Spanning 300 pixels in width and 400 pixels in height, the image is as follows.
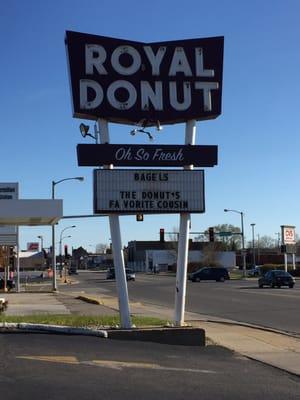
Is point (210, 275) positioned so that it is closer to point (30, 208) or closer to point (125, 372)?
point (30, 208)

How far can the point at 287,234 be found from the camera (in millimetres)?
72625

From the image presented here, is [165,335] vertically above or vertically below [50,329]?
below

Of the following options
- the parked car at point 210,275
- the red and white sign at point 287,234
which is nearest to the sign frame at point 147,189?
the parked car at point 210,275

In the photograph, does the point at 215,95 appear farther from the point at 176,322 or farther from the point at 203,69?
the point at 176,322

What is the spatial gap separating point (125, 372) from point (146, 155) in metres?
6.04

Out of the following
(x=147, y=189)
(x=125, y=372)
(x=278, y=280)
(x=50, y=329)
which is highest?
(x=147, y=189)

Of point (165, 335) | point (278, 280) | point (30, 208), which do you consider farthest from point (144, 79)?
point (278, 280)

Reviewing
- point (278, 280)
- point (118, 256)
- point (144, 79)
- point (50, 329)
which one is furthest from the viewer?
point (278, 280)

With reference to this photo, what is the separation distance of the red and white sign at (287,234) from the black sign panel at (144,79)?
59081 millimetres

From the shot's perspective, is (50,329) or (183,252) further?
(183,252)

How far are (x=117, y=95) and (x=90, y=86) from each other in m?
0.64

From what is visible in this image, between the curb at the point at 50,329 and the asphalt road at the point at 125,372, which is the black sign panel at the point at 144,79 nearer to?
the curb at the point at 50,329

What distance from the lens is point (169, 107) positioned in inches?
562

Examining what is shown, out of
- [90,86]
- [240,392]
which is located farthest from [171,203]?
[240,392]
